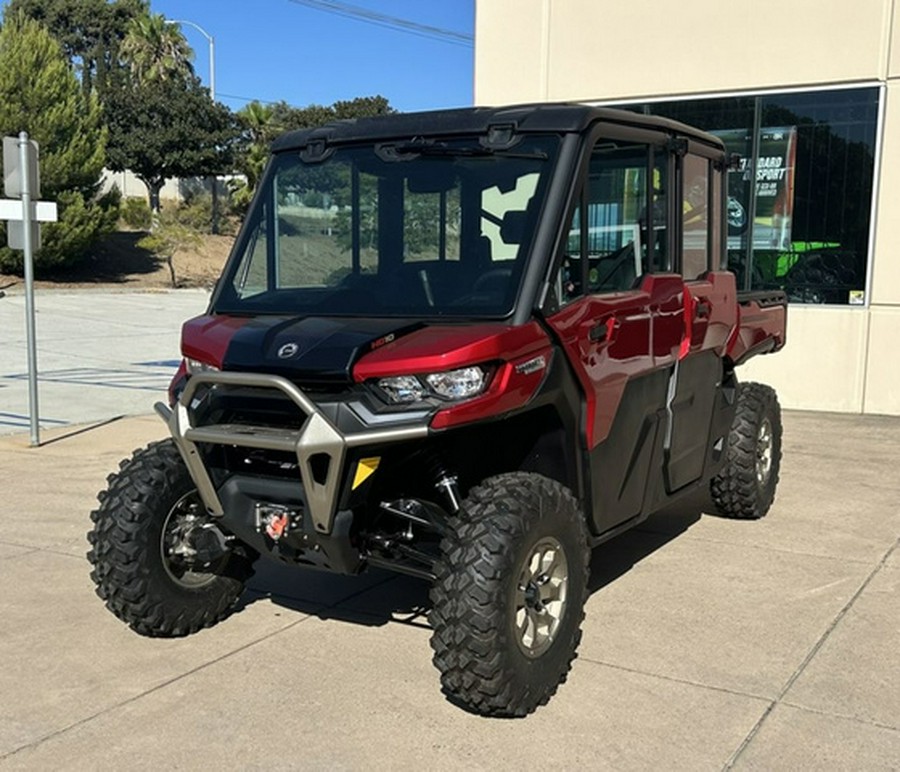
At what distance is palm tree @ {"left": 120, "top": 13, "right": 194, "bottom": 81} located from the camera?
56.5 meters

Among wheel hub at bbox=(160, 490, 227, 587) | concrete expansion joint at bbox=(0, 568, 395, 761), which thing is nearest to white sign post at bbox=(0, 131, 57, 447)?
concrete expansion joint at bbox=(0, 568, 395, 761)

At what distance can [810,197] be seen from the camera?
11.2 meters

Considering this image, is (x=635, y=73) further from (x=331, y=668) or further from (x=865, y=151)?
(x=331, y=668)

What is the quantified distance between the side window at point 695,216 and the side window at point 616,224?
0.26 m

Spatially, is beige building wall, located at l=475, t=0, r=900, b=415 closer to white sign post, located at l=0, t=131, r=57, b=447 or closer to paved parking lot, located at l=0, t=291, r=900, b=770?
paved parking lot, located at l=0, t=291, r=900, b=770

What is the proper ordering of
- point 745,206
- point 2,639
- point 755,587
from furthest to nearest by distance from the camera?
1. point 745,206
2. point 755,587
3. point 2,639

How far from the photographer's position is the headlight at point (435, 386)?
11.7 feet

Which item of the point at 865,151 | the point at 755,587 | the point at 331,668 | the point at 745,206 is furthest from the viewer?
the point at 745,206

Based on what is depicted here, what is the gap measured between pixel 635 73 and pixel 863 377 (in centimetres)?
431

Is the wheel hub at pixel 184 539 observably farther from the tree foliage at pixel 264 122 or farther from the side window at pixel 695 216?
the tree foliage at pixel 264 122


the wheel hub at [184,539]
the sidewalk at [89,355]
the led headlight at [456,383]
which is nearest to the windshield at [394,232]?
the led headlight at [456,383]

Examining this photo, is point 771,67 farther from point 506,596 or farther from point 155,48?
point 155,48

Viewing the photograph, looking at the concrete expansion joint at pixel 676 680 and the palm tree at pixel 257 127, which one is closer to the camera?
the concrete expansion joint at pixel 676 680

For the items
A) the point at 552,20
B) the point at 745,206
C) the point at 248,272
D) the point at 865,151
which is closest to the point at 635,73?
the point at 552,20
